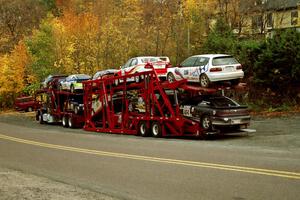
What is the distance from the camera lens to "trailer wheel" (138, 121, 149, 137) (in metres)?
22.8

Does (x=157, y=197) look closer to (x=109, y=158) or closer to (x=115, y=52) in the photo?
(x=109, y=158)

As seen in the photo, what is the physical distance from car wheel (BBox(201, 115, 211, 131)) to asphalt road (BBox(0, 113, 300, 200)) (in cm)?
214

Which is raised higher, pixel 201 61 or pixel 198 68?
pixel 201 61

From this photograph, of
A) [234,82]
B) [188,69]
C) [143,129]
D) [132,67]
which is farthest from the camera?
[132,67]

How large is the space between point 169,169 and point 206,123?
8.61 m

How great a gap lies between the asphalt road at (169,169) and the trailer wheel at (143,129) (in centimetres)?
535

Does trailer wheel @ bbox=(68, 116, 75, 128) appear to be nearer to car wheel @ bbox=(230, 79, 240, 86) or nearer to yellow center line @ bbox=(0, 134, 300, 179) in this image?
yellow center line @ bbox=(0, 134, 300, 179)

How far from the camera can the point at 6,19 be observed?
78688mm

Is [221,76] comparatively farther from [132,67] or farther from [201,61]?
[132,67]

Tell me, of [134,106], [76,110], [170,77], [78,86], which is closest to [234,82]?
[170,77]

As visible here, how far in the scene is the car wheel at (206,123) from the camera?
19359 mm

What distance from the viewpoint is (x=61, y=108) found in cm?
3406

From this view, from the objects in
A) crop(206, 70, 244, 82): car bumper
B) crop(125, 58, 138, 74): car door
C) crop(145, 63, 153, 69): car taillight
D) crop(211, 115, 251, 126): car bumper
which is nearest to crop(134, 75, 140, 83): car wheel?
crop(145, 63, 153, 69): car taillight

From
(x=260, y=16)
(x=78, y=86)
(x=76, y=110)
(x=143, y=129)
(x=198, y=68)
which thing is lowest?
(x=143, y=129)
